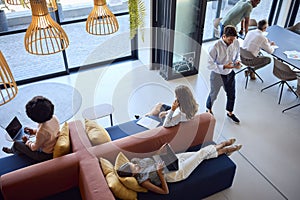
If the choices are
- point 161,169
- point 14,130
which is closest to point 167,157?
point 161,169

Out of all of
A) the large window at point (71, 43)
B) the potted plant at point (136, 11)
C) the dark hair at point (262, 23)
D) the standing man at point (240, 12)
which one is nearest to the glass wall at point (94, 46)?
the large window at point (71, 43)

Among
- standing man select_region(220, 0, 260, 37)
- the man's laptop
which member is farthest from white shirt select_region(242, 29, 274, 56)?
the man's laptop

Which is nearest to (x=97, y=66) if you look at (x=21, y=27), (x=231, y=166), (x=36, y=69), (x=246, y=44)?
(x=36, y=69)

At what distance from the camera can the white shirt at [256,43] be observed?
499cm

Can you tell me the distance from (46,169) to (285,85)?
15.3 feet

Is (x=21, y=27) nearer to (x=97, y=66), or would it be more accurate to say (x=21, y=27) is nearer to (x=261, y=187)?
(x=97, y=66)

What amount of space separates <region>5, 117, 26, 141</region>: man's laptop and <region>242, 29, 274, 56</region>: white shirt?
154 inches

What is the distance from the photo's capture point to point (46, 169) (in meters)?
2.93

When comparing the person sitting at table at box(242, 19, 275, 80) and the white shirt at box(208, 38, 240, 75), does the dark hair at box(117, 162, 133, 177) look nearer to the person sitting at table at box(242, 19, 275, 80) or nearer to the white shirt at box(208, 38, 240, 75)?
the white shirt at box(208, 38, 240, 75)

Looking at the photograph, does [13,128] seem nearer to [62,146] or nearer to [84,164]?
[62,146]

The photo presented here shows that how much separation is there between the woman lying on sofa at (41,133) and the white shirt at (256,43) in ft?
11.8

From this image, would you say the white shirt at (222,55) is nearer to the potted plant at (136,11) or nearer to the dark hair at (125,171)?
the potted plant at (136,11)

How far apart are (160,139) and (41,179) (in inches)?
53.3

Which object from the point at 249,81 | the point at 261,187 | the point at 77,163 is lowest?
the point at 261,187
